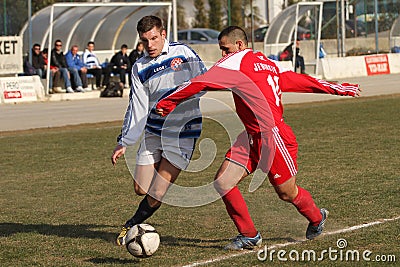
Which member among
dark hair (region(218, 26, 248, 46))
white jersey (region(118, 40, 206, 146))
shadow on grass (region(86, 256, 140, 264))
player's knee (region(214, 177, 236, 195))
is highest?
dark hair (region(218, 26, 248, 46))

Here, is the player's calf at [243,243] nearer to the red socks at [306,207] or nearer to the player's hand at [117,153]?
the red socks at [306,207]

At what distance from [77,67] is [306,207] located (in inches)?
890

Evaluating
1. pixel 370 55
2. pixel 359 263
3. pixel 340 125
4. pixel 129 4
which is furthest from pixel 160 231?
pixel 370 55

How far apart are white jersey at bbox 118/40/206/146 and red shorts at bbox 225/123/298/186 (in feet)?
1.89

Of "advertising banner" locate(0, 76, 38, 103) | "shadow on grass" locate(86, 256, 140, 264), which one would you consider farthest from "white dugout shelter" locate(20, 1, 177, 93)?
"shadow on grass" locate(86, 256, 140, 264)

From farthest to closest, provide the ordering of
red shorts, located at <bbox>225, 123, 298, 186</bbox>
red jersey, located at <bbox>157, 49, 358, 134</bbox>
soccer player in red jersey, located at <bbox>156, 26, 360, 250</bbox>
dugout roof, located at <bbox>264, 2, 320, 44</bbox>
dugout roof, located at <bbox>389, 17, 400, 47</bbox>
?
1. dugout roof, located at <bbox>389, 17, 400, 47</bbox>
2. dugout roof, located at <bbox>264, 2, 320, 44</bbox>
3. red shorts, located at <bbox>225, 123, 298, 186</bbox>
4. soccer player in red jersey, located at <bbox>156, 26, 360, 250</bbox>
5. red jersey, located at <bbox>157, 49, 358, 134</bbox>

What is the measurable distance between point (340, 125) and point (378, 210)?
30.7 feet

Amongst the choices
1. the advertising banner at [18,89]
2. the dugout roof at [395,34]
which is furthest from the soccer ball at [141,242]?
the dugout roof at [395,34]

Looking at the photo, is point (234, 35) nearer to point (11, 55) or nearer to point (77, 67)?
point (11, 55)

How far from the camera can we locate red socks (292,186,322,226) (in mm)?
7609

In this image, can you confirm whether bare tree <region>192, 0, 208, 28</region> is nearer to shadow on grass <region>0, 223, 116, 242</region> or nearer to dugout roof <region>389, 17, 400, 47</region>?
dugout roof <region>389, 17, 400, 47</region>

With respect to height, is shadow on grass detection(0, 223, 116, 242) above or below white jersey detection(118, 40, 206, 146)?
below

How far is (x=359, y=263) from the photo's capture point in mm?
6762

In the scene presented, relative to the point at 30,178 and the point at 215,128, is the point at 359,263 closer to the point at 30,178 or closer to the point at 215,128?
the point at 30,178
